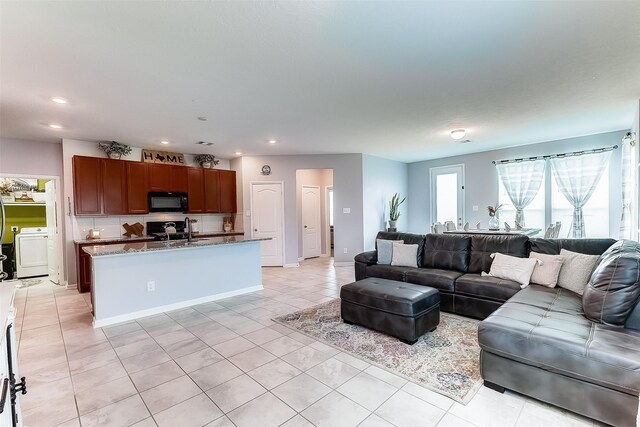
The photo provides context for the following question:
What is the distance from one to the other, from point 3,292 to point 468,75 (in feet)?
12.8

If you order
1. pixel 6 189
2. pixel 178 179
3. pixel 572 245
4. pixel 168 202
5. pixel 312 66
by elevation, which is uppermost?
pixel 312 66

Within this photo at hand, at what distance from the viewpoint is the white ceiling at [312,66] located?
6.62 feet

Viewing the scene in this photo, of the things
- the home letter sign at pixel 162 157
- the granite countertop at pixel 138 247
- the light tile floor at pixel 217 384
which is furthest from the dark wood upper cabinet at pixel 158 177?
the light tile floor at pixel 217 384

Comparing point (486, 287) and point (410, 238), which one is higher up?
point (410, 238)

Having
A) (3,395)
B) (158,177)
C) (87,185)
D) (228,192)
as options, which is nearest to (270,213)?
(228,192)

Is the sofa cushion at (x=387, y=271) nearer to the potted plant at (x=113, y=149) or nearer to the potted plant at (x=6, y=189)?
the potted plant at (x=113, y=149)

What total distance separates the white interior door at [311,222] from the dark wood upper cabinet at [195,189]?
2.64 m

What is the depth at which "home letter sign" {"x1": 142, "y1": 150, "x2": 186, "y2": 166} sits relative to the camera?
19.7ft

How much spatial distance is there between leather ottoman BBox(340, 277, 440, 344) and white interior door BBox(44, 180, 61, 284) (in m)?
5.60

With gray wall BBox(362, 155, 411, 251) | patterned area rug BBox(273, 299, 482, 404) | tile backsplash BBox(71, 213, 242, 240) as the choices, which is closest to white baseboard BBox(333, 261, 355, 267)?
gray wall BBox(362, 155, 411, 251)

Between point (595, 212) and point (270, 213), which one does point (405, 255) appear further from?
point (595, 212)

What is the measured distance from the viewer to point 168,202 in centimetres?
610

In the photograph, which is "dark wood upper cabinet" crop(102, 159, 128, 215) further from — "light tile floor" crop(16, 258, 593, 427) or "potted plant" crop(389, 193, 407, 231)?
"potted plant" crop(389, 193, 407, 231)

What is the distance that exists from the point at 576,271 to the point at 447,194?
16.5 ft
